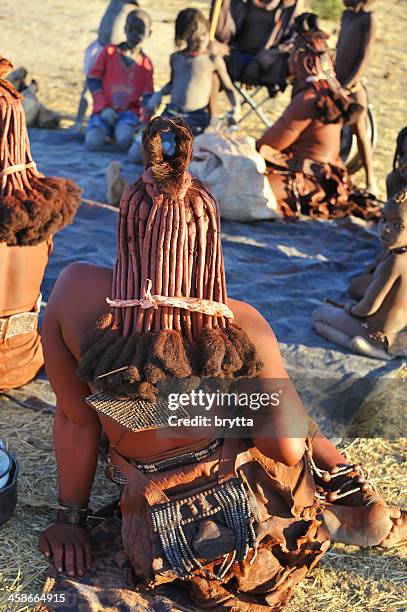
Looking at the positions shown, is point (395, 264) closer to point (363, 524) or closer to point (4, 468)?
point (363, 524)

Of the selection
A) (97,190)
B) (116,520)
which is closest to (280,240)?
(97,190)

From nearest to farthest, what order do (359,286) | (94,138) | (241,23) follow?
(359,286) → (94,138) → (241,23)

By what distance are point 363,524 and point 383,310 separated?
140 centimetres

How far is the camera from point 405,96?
10.0 meters

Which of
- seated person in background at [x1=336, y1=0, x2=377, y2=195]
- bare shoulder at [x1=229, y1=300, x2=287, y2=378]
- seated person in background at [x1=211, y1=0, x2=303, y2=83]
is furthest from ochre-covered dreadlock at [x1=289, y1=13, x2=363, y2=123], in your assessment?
bare shoulder at [x1=229, y1=300, x2=287, y2=378]

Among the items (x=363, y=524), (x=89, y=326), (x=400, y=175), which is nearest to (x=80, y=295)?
(x=89, y=326)

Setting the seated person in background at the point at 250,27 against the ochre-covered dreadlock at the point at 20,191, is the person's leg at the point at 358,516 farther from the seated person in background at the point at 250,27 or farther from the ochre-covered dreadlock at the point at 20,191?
the seated person in background at the point at 250,27

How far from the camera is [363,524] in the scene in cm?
285

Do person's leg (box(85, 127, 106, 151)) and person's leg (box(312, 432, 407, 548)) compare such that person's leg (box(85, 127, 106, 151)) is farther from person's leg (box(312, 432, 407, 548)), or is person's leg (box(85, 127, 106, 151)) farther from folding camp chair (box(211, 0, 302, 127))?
Answer: person's leg (box(312, 432, 407, 548))

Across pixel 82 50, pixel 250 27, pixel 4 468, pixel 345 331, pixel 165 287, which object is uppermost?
pixel 165 287

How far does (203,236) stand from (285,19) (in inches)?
251

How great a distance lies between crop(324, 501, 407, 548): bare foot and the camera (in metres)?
2.84

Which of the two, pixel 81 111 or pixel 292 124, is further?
pixel 81 111

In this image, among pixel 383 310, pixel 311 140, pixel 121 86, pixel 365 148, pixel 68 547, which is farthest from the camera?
pixel 121 86
